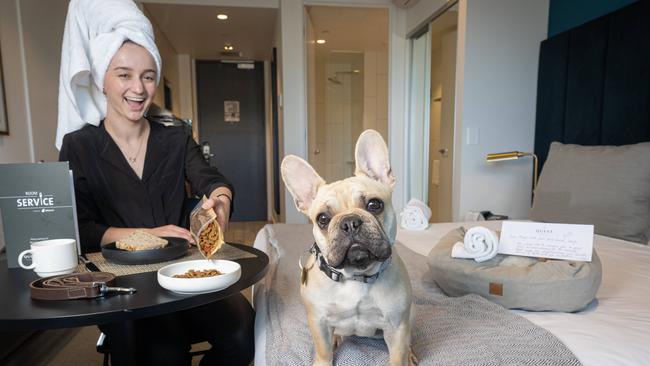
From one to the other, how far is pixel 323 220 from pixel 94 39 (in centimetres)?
97

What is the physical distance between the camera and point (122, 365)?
897mm

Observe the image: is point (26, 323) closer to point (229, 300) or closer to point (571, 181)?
point (229, 300)

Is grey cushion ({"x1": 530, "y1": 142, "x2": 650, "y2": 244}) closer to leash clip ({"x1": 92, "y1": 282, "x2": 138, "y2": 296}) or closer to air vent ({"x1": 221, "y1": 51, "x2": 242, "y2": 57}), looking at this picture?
leash clip ({"x1": 92, "y1": 282, "x2": 138, "y2": 296})

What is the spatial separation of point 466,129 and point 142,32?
2.18 metres

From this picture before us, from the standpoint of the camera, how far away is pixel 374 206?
68 centimetres

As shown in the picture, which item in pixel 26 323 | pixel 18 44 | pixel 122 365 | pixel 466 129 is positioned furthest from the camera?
pixel 466 129

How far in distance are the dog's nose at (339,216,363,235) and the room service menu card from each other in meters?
0.70

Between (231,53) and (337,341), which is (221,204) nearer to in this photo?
(337,341)

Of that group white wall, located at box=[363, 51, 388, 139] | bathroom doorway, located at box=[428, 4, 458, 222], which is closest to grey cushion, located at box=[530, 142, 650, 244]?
bathroom doorway, located at box=[428, 4, 458, 222]

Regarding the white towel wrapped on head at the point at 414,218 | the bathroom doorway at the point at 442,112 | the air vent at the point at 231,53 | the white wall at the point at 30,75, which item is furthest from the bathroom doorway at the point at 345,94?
the white towel wrapped on head at the point at 414,218

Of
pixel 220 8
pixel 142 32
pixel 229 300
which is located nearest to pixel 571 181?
pixel 229 300

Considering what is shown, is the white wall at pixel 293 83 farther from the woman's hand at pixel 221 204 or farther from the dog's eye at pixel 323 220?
Result: the dog's eye at pixel 323 220

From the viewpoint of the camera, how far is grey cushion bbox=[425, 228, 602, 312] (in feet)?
3.08

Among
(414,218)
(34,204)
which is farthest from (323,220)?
(414,218)
